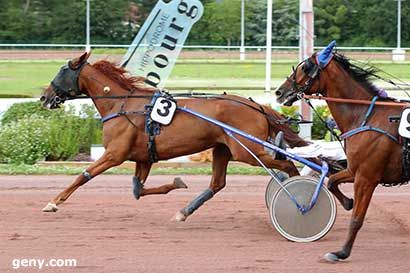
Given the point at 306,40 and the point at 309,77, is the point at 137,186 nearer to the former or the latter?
the point at 309,77

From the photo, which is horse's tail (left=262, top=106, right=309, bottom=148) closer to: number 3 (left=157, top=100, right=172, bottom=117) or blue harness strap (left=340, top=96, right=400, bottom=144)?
number 3 (left=157, top=100, right=172, bottom=117)

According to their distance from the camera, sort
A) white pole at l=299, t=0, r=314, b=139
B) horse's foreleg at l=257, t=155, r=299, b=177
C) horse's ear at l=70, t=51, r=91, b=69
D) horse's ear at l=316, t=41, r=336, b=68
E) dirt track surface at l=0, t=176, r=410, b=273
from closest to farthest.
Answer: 1. dirt track surface at l=0, t=176, r=410, b=273
2. horse's ear at l=316, t=41, r=336, b=68
3. horse's foreleg at l=257, t=155, r=299, b=177
4. horse's ear at l=70, t=51, r=91, b=69
5. white pole at l=299, t=0, r=314, b=139

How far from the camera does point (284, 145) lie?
327 inches

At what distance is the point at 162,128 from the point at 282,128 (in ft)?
3.97

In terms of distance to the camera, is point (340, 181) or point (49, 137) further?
point (49, 137)

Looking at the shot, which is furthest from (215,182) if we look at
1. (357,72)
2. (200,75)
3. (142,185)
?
(200,75)

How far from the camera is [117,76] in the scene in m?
8.96

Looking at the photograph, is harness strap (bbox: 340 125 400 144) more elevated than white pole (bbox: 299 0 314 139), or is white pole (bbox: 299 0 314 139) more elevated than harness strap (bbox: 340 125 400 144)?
harness strap (bbox: 340 125 400 144)

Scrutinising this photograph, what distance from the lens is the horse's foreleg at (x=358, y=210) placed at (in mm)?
6770

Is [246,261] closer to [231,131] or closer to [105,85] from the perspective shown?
[231,131]

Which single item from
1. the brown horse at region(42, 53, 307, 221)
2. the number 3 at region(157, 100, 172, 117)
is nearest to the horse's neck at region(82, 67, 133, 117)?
the brown horse at region(42, 53, 307, 221)

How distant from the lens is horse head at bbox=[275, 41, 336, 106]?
23.5 feet

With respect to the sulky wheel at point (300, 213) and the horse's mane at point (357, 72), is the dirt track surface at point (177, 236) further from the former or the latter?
the horse's mane at point (357, 72)

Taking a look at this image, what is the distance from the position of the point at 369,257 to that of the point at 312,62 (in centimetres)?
167
